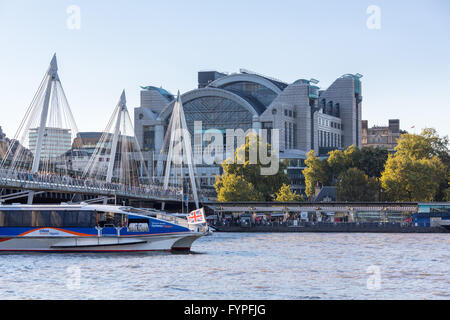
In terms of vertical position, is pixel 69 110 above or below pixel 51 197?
above

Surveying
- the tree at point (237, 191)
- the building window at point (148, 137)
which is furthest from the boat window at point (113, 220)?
the building window at point (148, 137)

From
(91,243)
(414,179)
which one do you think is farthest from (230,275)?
(414,179)

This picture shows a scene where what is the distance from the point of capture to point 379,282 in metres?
39.7

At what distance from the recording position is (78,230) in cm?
5675

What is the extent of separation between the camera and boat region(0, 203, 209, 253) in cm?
5662

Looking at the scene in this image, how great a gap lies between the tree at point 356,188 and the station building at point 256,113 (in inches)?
1654

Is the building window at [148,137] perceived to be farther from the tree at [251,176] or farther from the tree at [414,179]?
the tree at [414,179]

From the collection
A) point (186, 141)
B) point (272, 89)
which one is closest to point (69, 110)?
point (186, 141)

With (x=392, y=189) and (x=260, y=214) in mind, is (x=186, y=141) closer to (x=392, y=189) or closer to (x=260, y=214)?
(x=260, y=214)
